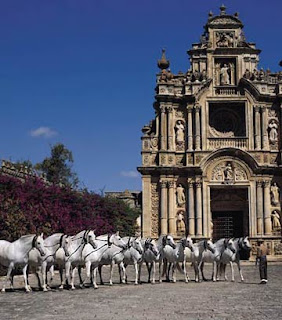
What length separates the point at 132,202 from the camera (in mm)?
46188

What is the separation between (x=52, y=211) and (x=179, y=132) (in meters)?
10.6

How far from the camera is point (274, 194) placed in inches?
1421

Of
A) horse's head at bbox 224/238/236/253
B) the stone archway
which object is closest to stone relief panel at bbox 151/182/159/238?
the stone archway

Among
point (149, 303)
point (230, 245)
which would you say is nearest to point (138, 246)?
point (230, 245)

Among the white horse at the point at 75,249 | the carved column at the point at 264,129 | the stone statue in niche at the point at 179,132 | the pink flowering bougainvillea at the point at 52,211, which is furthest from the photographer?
the stone statue in niche at the point at 179,132

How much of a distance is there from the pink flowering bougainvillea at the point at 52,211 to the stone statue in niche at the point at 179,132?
19.6ft

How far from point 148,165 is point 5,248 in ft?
62.5

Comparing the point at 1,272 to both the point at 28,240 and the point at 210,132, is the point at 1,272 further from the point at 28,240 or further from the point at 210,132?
the point at 210,132

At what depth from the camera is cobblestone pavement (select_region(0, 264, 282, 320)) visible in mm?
12250

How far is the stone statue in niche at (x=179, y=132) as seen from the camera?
119 feet

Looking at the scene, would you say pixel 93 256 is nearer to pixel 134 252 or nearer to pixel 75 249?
pixel 75 249

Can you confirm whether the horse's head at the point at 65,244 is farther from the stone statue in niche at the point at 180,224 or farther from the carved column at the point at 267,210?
the carved column at the point at 267,210

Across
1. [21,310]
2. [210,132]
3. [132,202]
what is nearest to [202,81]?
[210,132]

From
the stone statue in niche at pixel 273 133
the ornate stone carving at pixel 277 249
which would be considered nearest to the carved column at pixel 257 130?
the stone statue in niche at pixel 273 133
